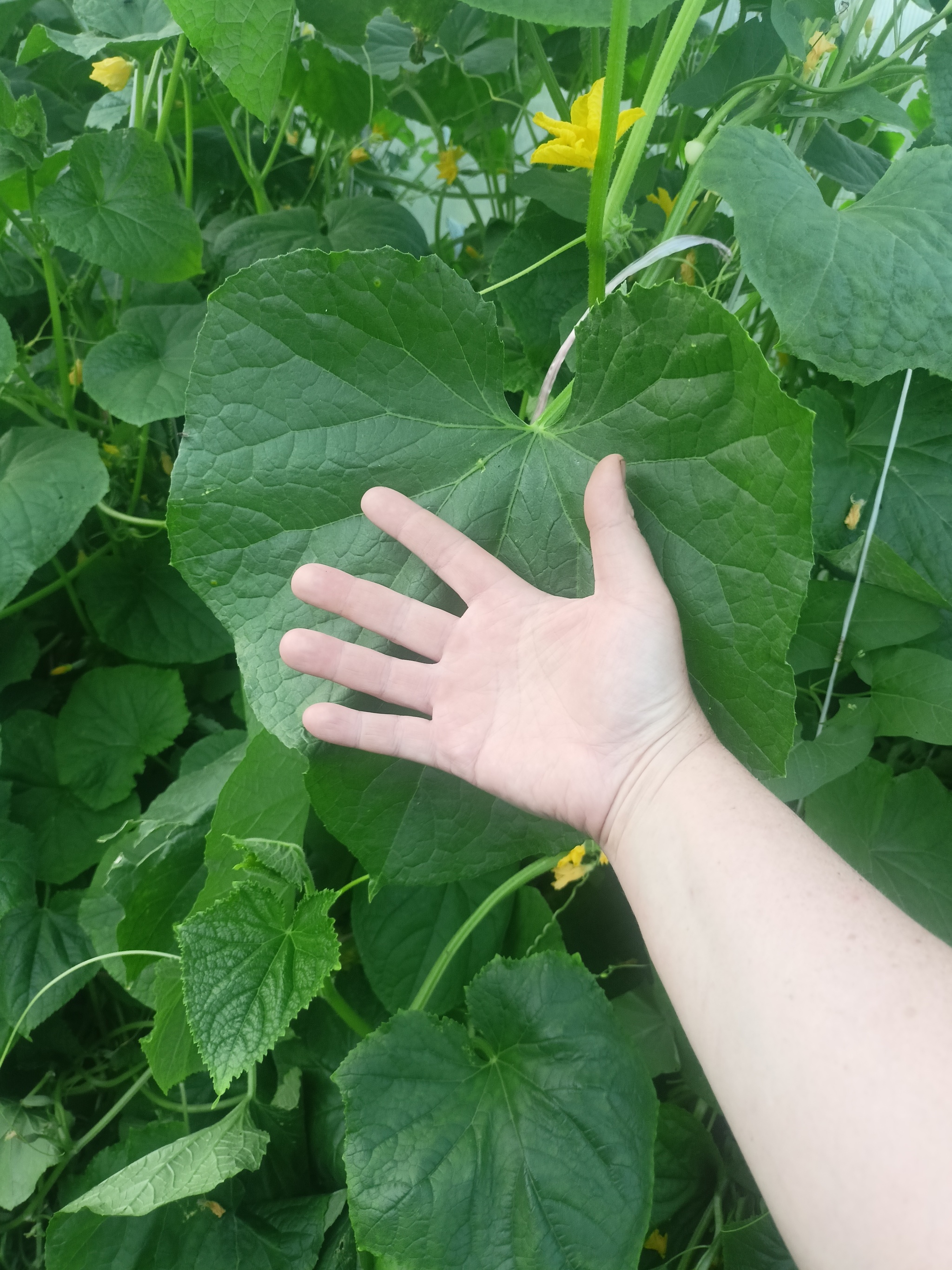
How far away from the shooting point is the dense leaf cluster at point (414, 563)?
0.50m

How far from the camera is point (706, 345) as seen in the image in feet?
1.51

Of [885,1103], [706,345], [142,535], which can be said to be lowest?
[142,535]

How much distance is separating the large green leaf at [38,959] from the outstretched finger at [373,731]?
509 millimetres

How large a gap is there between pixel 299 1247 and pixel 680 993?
507mm

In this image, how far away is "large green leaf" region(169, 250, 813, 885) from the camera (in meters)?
0.49

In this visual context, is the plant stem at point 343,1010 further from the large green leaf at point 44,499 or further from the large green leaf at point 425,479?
the large green leaf at point 44,499

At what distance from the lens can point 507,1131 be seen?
632mm

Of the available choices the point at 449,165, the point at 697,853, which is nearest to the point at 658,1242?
the point at 697,853

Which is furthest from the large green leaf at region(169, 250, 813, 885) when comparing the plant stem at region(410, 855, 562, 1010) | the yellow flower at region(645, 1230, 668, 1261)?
the yellow flower at region(645, 1230, 668, 1261)

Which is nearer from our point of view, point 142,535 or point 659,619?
point 659,619

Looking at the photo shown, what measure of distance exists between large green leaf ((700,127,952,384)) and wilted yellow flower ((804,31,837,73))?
180 mm

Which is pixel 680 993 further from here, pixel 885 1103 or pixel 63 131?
pixel 63 131

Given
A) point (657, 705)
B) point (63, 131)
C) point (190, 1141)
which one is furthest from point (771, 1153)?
point (63, 131)

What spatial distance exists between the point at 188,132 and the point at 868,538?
79 cm
